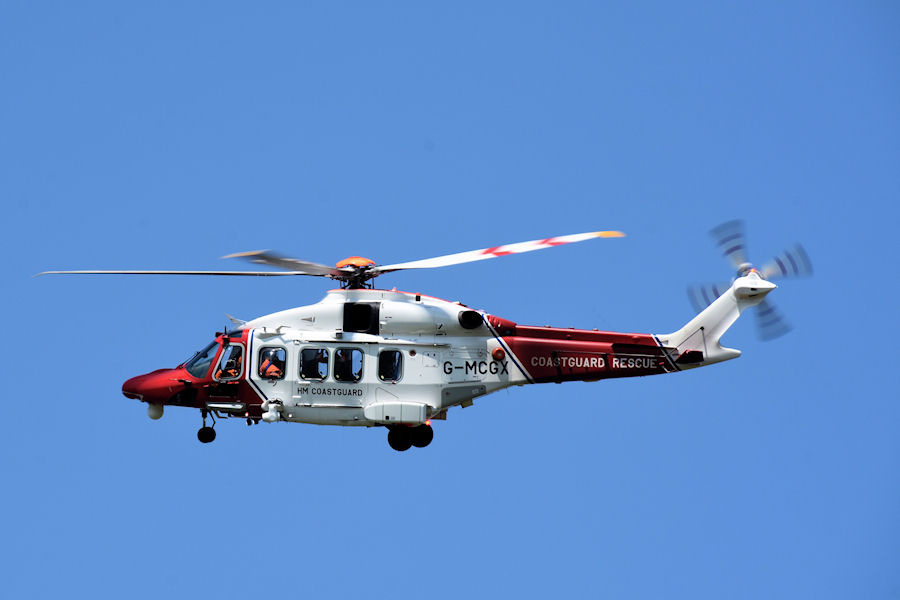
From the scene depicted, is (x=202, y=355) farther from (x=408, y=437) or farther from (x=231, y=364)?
(x=408, y=437)

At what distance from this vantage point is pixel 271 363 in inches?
800

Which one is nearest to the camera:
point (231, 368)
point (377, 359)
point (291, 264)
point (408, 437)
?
point (291, 264)

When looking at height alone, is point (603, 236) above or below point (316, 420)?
above

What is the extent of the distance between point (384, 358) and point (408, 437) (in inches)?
64.8

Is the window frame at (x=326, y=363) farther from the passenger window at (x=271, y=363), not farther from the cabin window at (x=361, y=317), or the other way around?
the cabin window at (x=361, y=317)

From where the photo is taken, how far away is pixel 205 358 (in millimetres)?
20703

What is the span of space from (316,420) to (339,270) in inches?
108

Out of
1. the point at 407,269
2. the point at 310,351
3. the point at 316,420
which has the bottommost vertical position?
the point at 316,420

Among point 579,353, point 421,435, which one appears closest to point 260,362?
point 421,435

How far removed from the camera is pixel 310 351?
20.1 m

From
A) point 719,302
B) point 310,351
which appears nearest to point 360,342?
point 310,351

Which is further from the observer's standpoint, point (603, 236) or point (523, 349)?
point (523, 349)

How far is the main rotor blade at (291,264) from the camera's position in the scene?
726 inches

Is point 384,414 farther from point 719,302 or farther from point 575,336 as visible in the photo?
point 719,302
